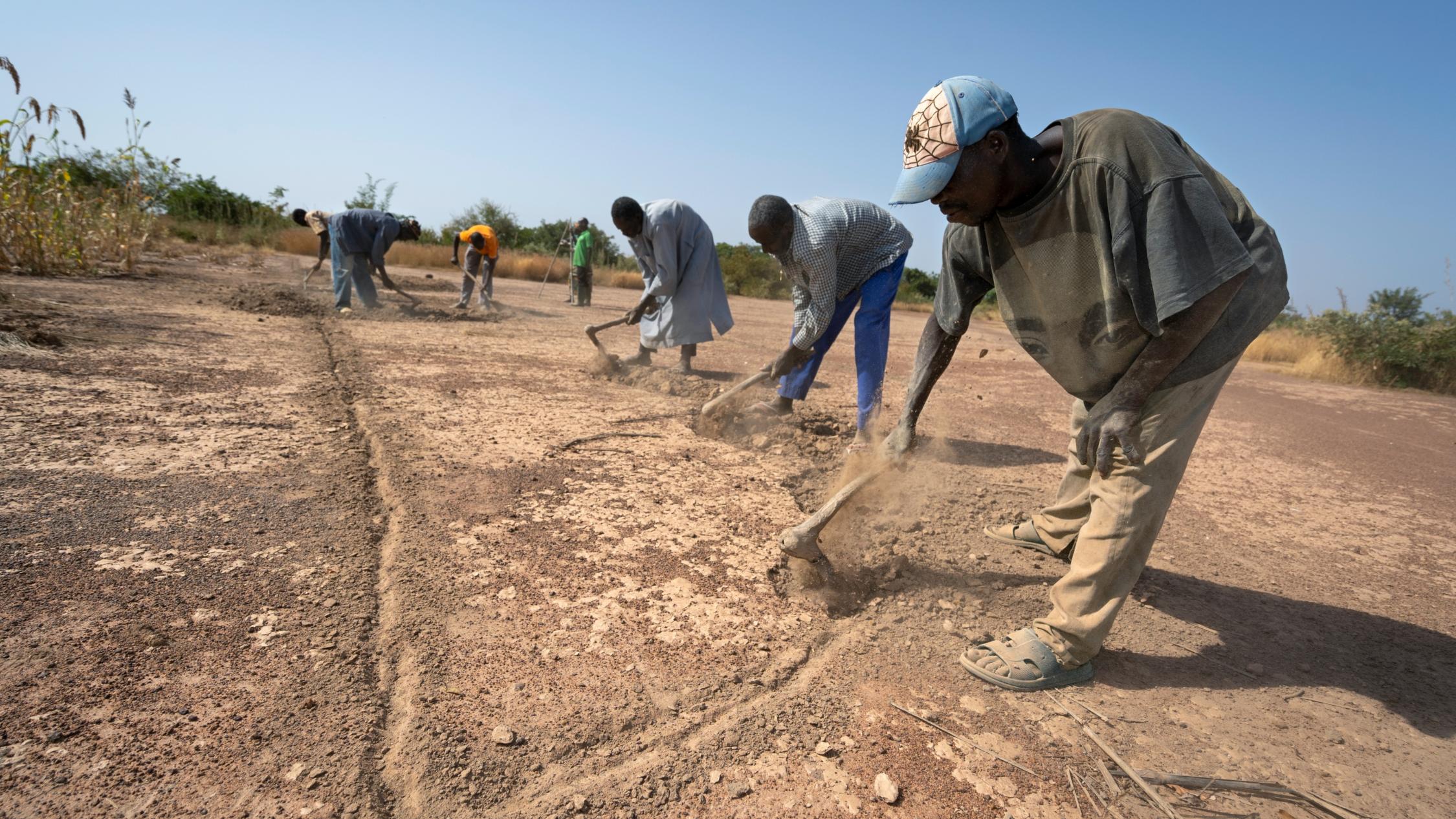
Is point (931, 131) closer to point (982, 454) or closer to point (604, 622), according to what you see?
point (604, 622)

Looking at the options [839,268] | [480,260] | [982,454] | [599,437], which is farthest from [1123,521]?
[480,260]

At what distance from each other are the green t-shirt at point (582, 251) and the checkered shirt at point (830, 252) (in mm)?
7562

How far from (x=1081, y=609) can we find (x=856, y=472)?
39.3 inches

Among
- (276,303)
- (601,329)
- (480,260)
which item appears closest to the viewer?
(601,329)

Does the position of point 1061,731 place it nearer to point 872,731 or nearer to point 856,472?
point 872,731

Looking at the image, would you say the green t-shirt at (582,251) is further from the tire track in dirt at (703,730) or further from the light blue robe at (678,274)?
the tire track in dirt at (703,730)

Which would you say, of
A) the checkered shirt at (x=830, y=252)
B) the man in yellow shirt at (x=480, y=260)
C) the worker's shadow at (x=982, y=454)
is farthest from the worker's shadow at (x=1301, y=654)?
the man in yellow shirt at (x=480, y=260)

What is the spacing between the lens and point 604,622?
2031mm

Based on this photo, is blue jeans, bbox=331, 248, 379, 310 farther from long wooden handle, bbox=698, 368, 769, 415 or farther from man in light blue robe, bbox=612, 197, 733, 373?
long wooden handle, bbox=698, 368, 769, 415

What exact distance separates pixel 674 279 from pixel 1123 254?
14.0ft

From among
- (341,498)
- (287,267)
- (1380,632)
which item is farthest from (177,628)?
(287,267)

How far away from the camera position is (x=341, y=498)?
270cm

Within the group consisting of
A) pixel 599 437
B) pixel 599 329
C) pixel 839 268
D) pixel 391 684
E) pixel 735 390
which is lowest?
pixel 391 684

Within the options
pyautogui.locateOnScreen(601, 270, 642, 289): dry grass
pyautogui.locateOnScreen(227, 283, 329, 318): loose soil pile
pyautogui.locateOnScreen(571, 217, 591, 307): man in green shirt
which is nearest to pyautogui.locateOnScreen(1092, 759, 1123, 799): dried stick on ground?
pyautogui.locateOnScreen(227, 283, 329, 318): loose soil pile
